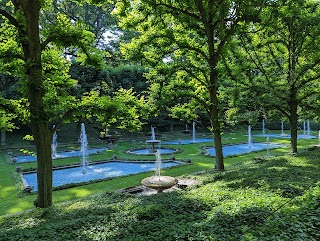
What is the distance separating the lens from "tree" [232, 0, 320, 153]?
13.2 metres

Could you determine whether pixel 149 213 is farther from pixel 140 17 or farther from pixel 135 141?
pixel 135 141

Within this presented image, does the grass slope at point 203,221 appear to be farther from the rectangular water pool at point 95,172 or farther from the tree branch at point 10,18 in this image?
the rectangular water pool at point 95,172

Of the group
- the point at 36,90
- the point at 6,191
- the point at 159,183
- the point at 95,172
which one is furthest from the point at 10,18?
the point at 95,172

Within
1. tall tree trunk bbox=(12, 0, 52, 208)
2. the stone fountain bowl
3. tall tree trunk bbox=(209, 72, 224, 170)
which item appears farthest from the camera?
tall tree trunk bbox=(209, 72, 224, 170)

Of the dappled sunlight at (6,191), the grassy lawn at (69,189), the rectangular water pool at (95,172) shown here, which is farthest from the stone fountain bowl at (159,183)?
the dappled sunlight at (6,191)

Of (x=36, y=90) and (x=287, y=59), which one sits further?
(x=287, y=59)

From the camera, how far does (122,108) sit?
775cm

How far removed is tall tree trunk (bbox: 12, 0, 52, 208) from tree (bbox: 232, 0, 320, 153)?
31.4 feet

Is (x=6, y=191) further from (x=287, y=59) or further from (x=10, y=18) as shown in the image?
(x=287, y=59)

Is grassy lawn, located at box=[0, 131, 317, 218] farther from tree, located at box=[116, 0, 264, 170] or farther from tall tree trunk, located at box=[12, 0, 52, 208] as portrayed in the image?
tree, located at box=[116, 0, 264, 170]

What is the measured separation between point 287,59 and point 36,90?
1348 centimetres

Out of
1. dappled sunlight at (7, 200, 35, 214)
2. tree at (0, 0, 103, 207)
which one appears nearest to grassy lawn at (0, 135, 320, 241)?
tree at (0, 0, 103, 207)

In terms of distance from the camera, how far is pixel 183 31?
12.0 m

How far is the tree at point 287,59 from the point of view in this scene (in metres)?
13.2
